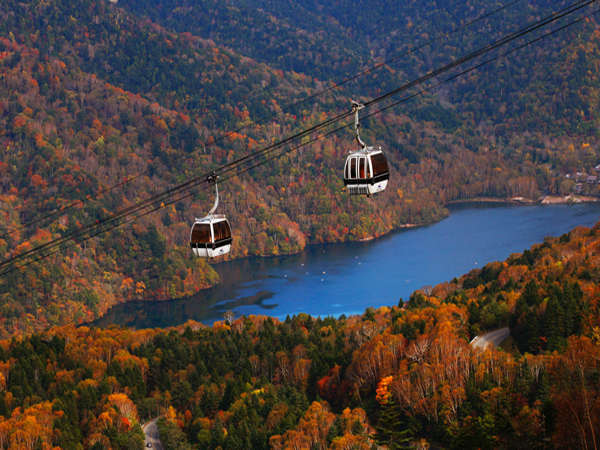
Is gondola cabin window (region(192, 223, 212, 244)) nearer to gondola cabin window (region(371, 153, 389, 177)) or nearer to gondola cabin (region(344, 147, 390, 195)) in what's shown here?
gondola cabin (region(344, 147, 390, 195))

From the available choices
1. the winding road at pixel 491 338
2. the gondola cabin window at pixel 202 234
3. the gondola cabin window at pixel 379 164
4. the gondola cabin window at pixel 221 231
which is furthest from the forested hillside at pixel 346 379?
the gondola cabin window at pixel 202 234

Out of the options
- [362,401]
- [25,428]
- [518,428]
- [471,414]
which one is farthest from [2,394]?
[518,428]

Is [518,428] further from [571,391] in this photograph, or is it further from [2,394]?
[2,394]

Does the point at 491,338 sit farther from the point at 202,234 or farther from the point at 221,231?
the point at 202,234

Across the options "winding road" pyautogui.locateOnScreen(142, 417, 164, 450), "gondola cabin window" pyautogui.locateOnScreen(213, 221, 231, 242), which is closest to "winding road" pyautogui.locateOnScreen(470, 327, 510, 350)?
"winding road" pyautogui.locateOnScreen(142, 417, 164, 450)

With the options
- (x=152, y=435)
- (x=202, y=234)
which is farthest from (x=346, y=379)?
(x=202, y=234)

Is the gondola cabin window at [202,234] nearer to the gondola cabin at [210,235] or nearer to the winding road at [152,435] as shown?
the gondola cabin at [210,235]
